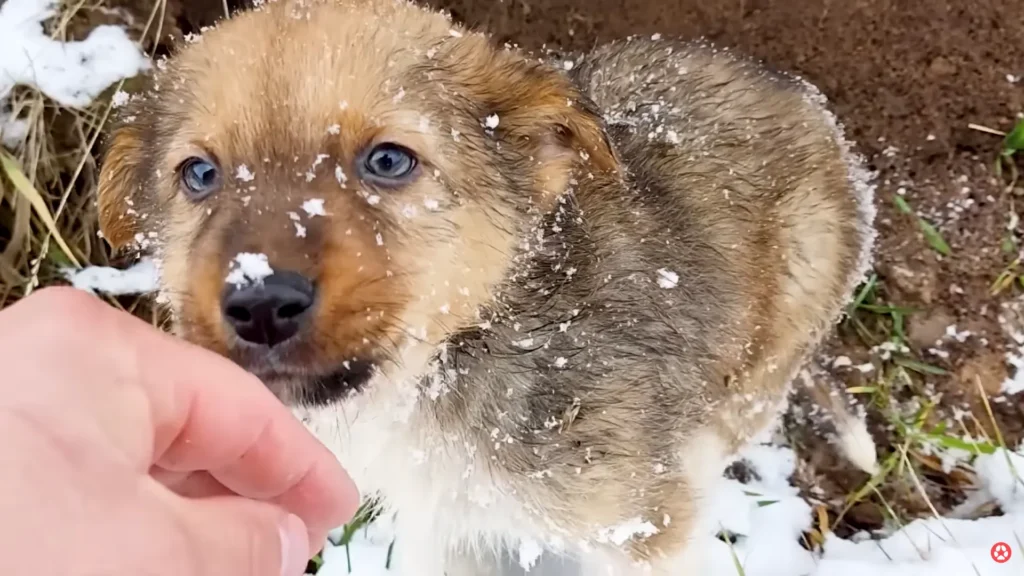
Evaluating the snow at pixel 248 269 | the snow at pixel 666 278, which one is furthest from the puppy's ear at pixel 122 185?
→ the snow at pixel 666 278

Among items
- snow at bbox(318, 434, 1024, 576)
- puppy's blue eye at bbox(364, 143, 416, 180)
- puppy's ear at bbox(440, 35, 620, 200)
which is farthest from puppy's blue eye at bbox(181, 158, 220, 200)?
snow at bbox(318, 434, 1024, 576)

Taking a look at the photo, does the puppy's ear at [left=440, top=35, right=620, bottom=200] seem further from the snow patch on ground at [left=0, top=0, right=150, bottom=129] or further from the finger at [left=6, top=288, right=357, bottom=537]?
the snow patch on ground at [left=0, top=0, right=150, bottom=129]

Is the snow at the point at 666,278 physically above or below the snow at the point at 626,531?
above

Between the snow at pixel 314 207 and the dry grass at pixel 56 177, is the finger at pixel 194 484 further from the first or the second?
the dry grass at pixel 56 177

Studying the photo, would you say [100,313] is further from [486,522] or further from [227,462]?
[486,522]

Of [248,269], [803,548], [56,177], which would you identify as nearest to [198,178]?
[248,269]

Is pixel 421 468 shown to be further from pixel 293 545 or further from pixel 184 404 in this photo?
pixel 184 404
